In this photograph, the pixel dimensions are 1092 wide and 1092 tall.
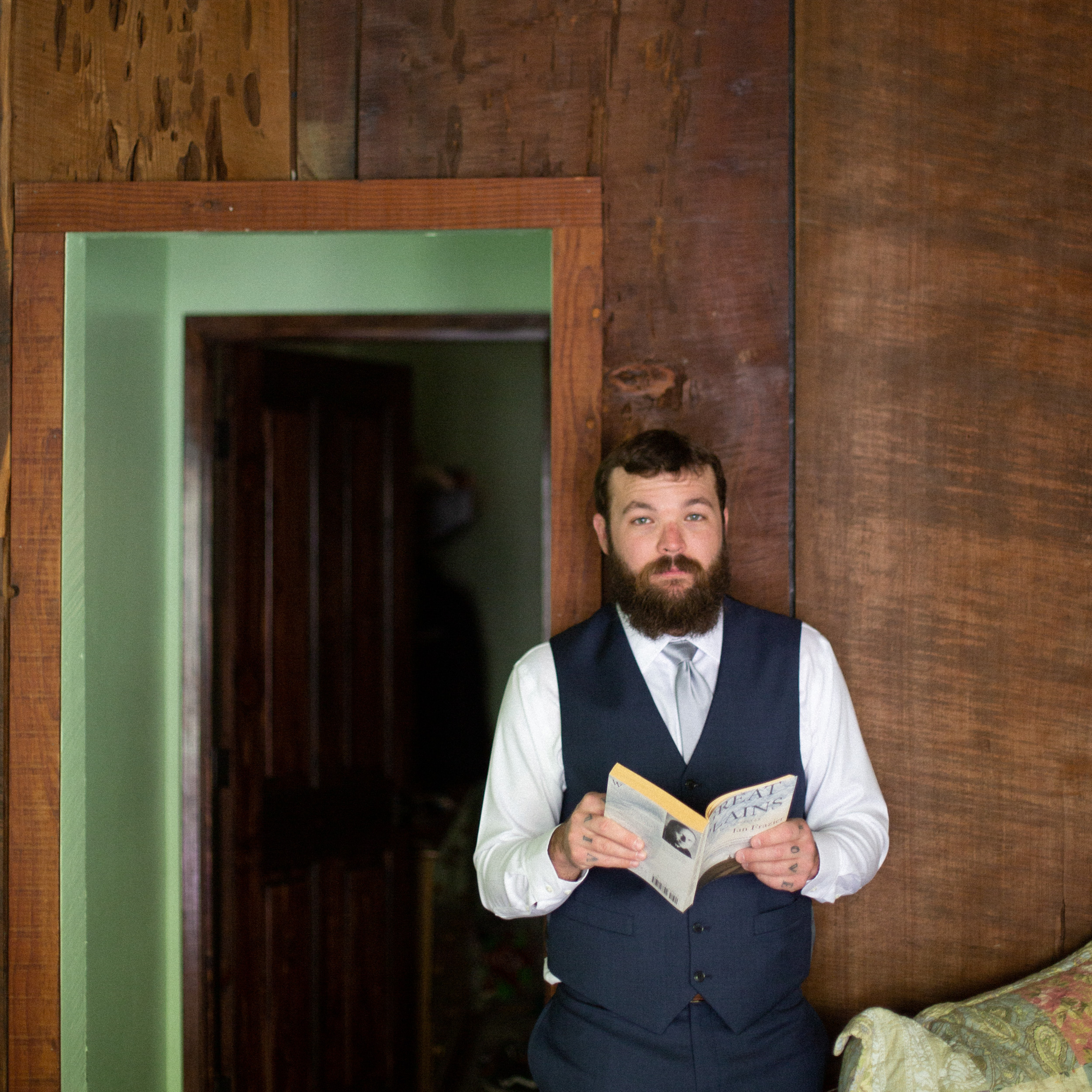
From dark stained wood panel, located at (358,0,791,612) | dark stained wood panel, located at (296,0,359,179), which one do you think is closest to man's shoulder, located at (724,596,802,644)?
dark stained wood panel, located at (358,0,791,612)

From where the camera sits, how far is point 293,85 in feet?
6.64

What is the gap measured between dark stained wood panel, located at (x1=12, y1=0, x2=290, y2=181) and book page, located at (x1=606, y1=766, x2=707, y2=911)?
147 cm

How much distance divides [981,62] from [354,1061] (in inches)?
130

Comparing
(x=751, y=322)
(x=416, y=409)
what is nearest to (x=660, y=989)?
(x=751, y=322)

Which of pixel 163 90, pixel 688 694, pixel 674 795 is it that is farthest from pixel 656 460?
pixel 163 90

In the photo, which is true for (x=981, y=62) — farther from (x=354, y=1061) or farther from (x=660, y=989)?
(x=354, y=1061)

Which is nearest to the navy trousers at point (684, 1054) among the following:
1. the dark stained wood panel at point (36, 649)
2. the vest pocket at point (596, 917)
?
the vest pocket at point (596, 917)

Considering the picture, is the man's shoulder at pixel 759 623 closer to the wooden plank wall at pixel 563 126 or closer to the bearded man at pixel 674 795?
the bearded man at pixel 674 795

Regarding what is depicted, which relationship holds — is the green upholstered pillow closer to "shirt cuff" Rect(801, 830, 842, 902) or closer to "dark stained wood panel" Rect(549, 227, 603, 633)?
"shirt cuff" Rect(801, 830, 842, 902)

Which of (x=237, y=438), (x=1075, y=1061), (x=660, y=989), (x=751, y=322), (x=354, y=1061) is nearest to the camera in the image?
(x=660, y=989)

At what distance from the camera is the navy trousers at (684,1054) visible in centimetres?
155

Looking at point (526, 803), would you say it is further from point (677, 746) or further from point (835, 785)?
point (835, 785)

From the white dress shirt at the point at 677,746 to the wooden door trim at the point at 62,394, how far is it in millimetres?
277

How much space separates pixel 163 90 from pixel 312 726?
1911mm
